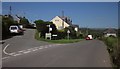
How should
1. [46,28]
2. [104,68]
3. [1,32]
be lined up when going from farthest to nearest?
[46,28]
[1,32]
[104,68]

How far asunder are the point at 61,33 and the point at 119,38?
68973 millimetres

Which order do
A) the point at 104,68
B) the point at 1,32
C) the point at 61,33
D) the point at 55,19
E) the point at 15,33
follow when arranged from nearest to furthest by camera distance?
1. the point at 104,68
2. the point at 1,32
3. the point at 15,33
4. the point at 61,33
5. the point at 55,19

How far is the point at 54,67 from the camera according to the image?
536 inches

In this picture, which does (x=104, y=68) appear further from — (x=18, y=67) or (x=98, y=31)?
(x=98, y=31)

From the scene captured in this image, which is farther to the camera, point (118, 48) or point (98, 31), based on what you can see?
point (98, 31)

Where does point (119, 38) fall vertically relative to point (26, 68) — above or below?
above

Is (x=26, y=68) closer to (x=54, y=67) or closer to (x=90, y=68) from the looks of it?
(x=54, y=67)

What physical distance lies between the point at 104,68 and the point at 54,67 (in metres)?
2.54

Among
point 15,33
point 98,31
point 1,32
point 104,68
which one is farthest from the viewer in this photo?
point 98,31

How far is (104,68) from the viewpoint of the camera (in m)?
14.1

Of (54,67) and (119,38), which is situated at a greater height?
(119,38)

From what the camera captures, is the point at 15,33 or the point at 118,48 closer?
the point at 118,48

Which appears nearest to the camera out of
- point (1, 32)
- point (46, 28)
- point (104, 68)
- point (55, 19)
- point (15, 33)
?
point (104, 68)

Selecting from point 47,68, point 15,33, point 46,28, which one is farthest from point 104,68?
point 46,28
